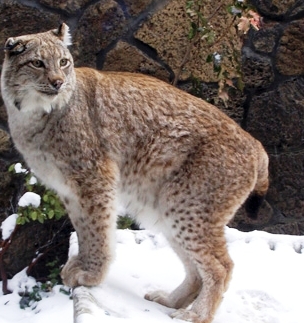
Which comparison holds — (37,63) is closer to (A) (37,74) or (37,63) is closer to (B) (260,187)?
(A) (37,74)

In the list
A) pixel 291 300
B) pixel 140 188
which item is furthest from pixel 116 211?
pixel 291 300

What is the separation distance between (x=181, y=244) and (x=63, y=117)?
0.82 metres

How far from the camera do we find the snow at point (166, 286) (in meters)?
3.24

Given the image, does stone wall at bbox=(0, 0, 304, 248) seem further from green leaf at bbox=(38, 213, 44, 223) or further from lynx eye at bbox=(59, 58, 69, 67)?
lynx eye at bbox=(59, 58, 69, 67)

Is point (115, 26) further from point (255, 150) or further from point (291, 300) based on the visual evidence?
point (291, 300)

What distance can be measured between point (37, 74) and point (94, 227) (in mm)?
754

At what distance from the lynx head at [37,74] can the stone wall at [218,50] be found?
1598mm

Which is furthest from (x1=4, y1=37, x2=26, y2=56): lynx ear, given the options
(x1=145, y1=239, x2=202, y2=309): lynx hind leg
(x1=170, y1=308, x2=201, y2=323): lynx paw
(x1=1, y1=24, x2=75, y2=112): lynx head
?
(x1=170, y1=308, x2=201, y2=323): lynx paw

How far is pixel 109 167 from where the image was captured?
340 centimetres

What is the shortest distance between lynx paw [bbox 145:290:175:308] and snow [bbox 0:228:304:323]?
36mm

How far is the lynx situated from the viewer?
3299mm

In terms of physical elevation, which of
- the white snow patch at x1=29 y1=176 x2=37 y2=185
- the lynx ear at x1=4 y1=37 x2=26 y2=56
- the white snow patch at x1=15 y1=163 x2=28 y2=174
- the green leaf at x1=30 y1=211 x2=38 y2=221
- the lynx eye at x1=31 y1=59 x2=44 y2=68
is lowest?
the green leaf at x1=30 y1=211 x2=38 y2=221

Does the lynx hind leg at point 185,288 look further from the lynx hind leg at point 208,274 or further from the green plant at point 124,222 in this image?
the green plant at point 124,222

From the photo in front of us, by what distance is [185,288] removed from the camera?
3.44 meters
